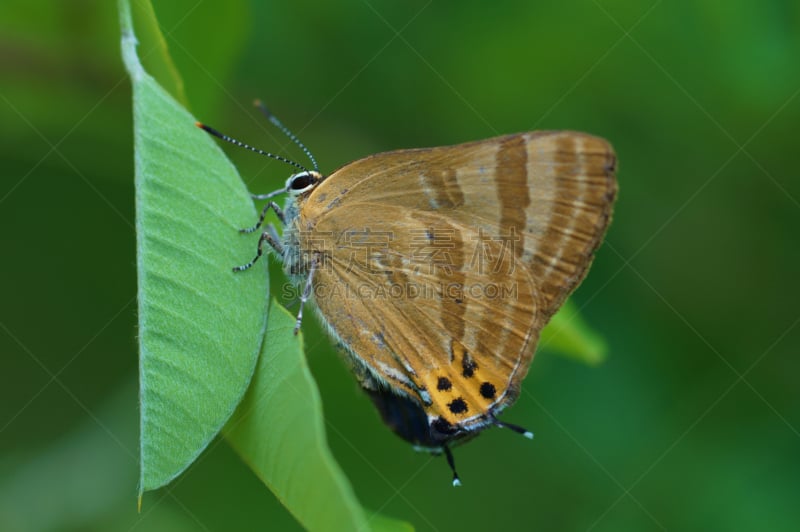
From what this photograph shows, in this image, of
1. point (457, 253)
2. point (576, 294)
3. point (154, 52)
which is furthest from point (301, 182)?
point (576, 294)

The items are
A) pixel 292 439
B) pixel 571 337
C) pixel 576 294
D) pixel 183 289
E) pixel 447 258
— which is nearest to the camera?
pixel 292 439

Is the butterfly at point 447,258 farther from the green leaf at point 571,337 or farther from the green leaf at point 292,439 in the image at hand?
the green leaf at point 292,439

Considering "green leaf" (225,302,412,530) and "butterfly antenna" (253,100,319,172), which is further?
"butterfly antenna" (253,100,319,172)

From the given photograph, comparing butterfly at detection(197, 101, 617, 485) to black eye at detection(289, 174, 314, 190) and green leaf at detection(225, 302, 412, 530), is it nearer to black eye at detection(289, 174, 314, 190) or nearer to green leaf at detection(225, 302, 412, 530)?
black eye at detection(289, 174, 314, 190)

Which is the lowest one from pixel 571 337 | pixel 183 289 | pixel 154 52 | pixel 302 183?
pixel 183 289

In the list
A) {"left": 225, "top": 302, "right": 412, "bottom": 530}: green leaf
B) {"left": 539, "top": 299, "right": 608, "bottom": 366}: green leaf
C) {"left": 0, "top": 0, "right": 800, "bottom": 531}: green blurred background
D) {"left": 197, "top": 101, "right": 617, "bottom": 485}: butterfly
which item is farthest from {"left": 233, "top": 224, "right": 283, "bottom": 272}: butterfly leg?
{"left": 539, "top": 299, "right": 608, "bottom": 366}: green leaf

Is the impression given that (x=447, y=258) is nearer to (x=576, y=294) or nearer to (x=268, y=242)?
(x=268, y=242)

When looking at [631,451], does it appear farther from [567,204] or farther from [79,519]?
[79,519]
